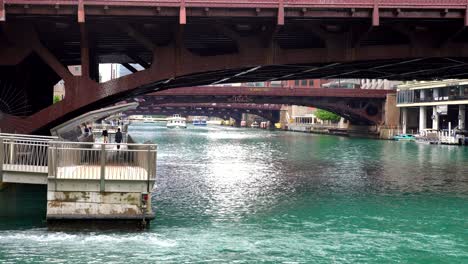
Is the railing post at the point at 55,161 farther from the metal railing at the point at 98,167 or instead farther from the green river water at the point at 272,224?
the green river water at the point at 272,224

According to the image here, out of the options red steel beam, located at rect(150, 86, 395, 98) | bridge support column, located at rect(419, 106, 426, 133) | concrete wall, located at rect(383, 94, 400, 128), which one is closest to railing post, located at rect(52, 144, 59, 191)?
red steel beam, located at rect(150, 86, 395, 98)

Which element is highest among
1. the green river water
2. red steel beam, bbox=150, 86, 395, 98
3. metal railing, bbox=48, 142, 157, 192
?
red steel beam, bbox=150, 86, 395, 98

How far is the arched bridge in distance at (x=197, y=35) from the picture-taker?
27.2 metres

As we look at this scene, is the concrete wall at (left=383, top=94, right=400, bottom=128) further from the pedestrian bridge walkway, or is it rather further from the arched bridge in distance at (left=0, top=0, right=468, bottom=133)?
the pedestrian bridge walkway

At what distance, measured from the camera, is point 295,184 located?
3797cm

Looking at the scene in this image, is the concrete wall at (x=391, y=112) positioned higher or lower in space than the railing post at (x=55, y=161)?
higher

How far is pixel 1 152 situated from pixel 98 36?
12794mm

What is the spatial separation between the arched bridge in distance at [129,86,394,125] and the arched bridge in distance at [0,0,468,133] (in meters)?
70.4

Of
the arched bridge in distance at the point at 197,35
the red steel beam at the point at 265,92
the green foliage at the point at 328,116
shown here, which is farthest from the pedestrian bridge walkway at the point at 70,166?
the green foliage at the point at 328,116

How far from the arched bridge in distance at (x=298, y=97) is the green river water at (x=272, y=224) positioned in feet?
222

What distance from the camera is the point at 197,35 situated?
33.4m

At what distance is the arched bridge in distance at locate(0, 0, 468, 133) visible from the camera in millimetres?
27234

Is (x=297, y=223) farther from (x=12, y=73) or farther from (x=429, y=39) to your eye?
(x=12, y=73)

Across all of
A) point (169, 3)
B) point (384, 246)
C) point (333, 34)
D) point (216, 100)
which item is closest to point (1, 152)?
point (169, 3)
